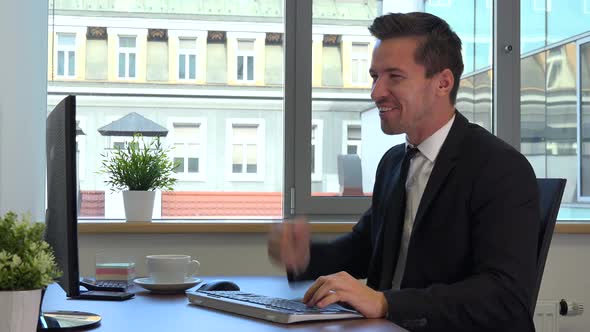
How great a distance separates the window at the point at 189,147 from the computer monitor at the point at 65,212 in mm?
1866

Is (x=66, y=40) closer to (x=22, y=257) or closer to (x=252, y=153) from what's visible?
(x=252, y=153)

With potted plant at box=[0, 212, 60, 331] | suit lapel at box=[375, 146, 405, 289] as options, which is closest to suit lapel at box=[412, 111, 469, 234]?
suit lapel at box=[375, 146, 405, 289]

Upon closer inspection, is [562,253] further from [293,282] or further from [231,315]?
[231,315]

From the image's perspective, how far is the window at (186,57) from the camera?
3471mm

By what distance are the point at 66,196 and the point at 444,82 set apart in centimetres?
108

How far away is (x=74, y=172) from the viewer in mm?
1375

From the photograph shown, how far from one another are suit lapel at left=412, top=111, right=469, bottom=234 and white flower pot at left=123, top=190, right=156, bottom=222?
5.33 ft

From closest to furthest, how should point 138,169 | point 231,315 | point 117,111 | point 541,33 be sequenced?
point 231,315 < point 138,169 < point 117,111 < point 541,33

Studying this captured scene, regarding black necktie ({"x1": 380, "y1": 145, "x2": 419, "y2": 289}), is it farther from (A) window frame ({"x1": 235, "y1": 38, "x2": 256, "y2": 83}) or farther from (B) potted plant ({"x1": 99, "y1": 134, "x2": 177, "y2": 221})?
(A) window frame ({"x1": 235, "y1": 38, "x2": 256, "y2": 83})

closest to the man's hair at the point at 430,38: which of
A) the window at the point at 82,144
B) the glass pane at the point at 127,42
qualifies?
the glass pane at the point at 127,42

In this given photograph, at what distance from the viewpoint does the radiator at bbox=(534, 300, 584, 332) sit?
3293 millimetres

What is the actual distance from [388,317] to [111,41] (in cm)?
226

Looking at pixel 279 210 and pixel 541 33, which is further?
pixel 541 33

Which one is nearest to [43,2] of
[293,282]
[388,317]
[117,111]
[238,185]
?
[117,111]
